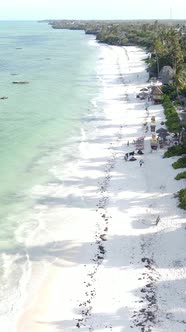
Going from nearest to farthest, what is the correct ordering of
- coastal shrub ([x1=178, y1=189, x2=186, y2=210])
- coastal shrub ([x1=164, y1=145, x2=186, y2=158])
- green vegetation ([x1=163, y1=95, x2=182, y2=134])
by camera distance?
coastal shrub ([x1=178, y1=189, x2=186, y2=210])
coastal shrub ([x1=164, y1=145, x2=186, y2=158])
green vegetation ([x1=163, y1=95, x2=182, y2=134])

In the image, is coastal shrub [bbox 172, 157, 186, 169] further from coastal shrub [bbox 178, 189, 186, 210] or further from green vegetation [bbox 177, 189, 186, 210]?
green vegetation [bbox 177, 189, 186, 210]

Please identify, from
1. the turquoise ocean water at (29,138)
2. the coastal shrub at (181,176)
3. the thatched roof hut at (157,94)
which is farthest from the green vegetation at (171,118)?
the turquoise ocean water at (29,138)

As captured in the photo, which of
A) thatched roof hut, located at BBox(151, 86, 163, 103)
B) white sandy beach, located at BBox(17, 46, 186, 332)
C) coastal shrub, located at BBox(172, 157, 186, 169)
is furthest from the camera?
thatched roof hut, located at BBox(151, 86, 163, 103)

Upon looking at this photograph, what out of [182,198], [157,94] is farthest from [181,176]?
[157,94]

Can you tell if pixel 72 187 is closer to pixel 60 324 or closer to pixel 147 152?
pixel 147 152

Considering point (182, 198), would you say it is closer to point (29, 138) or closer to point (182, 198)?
point (182, 198)

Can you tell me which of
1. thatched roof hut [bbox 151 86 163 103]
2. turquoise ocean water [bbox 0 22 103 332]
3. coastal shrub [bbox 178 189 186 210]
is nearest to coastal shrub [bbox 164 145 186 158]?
coastal shrub [bbox 178 189 186 210]
